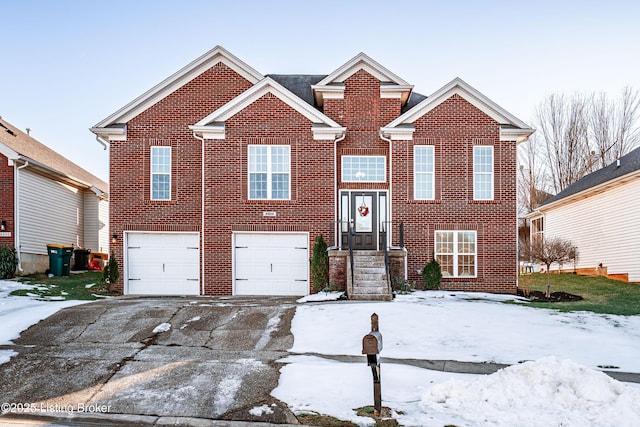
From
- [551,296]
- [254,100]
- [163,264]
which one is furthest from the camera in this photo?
[163,264]

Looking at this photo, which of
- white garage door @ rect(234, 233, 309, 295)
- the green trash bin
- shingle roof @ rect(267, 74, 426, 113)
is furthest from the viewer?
the green trash bin

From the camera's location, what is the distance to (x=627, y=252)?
22.0 meters

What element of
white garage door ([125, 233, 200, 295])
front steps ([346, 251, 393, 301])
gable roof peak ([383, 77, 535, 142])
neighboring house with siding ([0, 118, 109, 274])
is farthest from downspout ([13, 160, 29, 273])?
gable roof peak ([383, 77, 535, 142])

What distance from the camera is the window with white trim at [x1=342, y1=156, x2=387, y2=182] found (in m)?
19.1

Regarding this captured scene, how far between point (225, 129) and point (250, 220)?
9.90ft

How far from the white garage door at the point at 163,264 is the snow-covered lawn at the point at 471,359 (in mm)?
5919

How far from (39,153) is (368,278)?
1734cm

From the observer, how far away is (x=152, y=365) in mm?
9359

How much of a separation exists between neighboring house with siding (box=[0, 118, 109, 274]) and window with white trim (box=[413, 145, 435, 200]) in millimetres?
14658

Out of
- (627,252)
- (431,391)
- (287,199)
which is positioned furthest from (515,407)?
(627,252)

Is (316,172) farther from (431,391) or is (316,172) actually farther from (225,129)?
(431,391)

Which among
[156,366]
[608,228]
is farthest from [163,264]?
[608,228]

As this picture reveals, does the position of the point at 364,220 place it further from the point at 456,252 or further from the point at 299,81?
the point at 299,81

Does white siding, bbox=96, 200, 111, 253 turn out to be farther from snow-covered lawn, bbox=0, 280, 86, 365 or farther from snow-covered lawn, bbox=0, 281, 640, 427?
snow-covered lawn, bbox=0, 281, 640, 427
